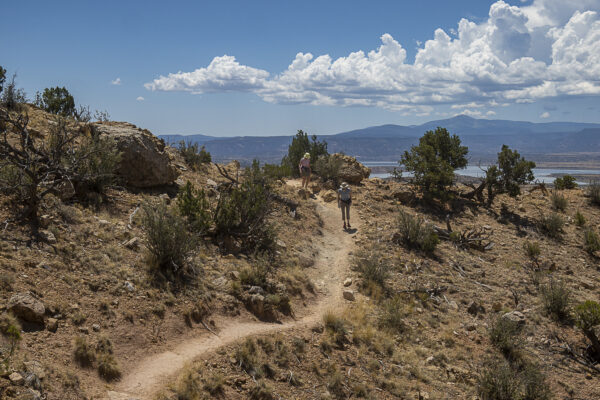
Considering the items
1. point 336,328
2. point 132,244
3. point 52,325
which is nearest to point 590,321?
point 336,328

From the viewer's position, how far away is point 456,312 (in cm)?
1044

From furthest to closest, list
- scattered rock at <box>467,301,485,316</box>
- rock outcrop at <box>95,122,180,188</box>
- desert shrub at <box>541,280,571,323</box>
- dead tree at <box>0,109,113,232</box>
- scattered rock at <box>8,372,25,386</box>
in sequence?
rock outcrop at <box>95,122,180,188</box>
desert shrub at <box>541,280,571,323</box>
scattered rock at <box>467,301,485,316</box>
dead tree at <box>0,109,113,232</box>
scattered rock at <box>8,372,25,386</box>

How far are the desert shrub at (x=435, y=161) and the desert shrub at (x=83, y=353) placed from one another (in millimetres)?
15647

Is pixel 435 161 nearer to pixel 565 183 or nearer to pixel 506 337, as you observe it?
pixel 565 183

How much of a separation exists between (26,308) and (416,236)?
11.3 meters

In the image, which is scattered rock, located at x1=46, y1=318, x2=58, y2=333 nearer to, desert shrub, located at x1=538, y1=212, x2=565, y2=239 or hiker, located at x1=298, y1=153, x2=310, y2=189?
hiker, located at x1=298, y1=153, x2=310, y2=189

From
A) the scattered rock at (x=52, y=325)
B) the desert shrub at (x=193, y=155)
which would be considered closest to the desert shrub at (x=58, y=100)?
the desert shrub at (x=193, y=155)

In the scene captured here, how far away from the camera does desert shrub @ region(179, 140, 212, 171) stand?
16578 mm

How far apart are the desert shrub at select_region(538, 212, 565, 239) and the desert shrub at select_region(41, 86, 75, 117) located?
69.0ft

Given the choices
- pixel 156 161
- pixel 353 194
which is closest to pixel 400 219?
pixel 353 194

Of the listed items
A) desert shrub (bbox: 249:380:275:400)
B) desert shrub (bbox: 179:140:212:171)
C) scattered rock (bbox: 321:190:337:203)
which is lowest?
desert shrub (bbox: 249:380:275:400)

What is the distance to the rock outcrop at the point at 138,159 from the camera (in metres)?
11.5

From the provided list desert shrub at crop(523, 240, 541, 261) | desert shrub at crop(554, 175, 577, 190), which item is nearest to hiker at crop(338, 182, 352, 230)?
desert shrub at crop(523, 240, 541, 261)

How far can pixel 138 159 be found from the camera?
11641mm
